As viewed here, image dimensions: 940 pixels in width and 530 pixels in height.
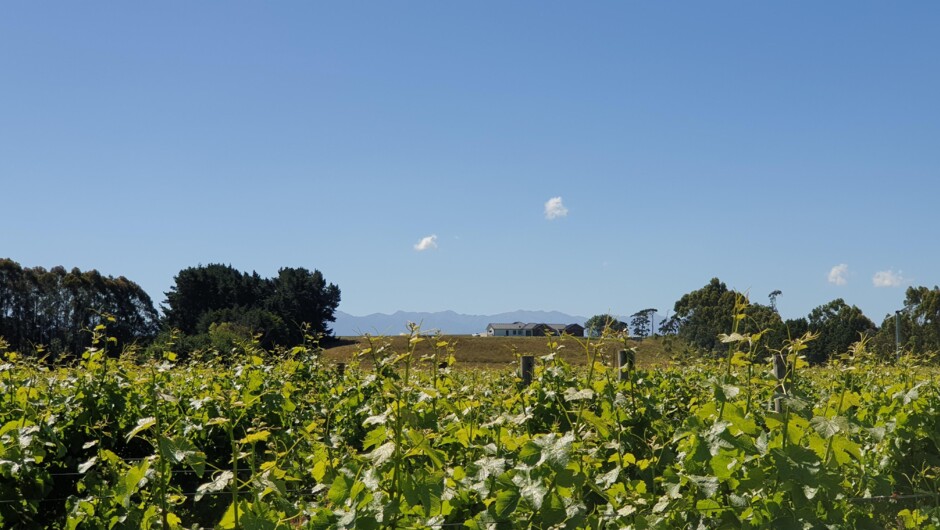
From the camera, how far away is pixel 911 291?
5991cm

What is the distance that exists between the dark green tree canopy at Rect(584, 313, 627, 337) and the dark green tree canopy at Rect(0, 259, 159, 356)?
5248cm

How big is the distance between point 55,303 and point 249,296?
42.4 ft

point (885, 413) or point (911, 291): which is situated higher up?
point (911, 291)

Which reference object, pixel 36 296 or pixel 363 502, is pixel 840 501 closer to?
pixel 363 502

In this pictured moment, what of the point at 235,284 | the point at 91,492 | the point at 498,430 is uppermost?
the point at 235,284

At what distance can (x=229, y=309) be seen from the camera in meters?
54.6

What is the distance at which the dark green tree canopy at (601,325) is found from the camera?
3.10 meters

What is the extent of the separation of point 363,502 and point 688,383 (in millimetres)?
6562

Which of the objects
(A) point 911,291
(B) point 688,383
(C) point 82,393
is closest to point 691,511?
(C) point 82,393

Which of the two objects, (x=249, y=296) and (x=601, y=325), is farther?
(x=249, y=296)

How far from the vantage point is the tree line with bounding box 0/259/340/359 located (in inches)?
2066

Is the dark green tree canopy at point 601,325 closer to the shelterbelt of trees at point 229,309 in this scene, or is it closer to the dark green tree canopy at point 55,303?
the shelterbelt of trees at point 229,309

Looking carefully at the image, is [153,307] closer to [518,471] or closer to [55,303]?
[55,303]

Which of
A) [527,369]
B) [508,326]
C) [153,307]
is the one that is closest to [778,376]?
[527,369]
